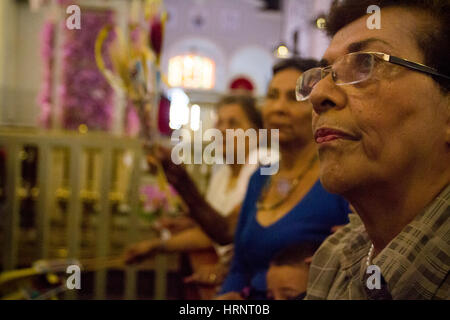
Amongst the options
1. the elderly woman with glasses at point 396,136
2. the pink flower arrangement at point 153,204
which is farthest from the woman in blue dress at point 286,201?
the pink flower arrangement at point 153,204

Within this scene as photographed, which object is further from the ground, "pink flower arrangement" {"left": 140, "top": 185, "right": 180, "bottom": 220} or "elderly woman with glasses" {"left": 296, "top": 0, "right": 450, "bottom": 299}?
"elderly woman with glasses" {"left": 296, "top": 0, "right": 450, "bottom": 299}

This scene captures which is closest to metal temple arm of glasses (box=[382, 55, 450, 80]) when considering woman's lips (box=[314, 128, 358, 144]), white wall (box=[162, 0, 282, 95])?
woman's lips (box=[314, 128, 358, 144])

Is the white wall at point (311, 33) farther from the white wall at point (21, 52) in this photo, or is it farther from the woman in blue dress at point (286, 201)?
the white wall at point (21, 52)

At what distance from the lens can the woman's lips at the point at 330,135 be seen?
597 millimetres

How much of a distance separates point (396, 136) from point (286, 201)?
1.40ft

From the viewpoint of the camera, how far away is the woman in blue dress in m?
0.86

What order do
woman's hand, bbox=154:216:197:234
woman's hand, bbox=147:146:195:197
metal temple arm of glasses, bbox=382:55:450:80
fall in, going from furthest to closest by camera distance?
woman's hand, bbox=154:216:197:234 < woman's hand, bbox=147:146:195:197 < metal temple arm of glasses, bbox=382:55:450:80

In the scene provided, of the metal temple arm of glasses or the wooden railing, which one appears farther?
the wooden railing

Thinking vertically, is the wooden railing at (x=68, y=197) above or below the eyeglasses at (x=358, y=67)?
below

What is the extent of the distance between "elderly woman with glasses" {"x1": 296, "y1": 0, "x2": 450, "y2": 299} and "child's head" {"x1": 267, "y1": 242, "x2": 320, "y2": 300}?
210 millimetres

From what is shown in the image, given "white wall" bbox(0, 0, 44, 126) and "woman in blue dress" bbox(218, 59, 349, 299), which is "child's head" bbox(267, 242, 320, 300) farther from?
"white wall" bbox(0, 0, 44, 126)

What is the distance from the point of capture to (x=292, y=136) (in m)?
1.00

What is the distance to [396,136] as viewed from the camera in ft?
1.89
